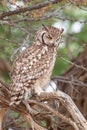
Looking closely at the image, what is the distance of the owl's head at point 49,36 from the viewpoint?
2908 millimetres

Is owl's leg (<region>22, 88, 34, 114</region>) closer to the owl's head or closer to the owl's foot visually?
the owl's foot

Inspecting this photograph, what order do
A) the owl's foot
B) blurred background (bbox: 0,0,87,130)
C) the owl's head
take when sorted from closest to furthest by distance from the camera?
the owl's foot
blurred background (bbox: 0,0,87,130)
the owl's head

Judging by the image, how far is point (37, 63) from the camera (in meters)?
2.97

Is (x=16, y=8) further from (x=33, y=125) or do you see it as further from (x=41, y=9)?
(x=33, y=125)

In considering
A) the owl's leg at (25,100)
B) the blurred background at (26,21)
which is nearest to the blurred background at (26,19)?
the blurred background at (26,21)

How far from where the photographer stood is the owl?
9.32 ft

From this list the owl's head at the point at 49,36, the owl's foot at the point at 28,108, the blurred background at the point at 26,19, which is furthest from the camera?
the owl's head at the point at 49,36

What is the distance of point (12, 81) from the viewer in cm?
282

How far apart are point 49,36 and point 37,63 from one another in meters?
0.16

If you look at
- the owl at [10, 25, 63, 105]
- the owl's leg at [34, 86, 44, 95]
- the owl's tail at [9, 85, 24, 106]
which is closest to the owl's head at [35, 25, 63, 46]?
the owl at [10, 25, 63, 105]

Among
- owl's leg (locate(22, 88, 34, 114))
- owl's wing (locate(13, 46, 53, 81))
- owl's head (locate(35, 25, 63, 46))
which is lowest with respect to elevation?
owl's leg (locate(22, 88, 34, 114))

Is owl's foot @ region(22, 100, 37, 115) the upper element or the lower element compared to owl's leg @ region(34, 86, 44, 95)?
upper

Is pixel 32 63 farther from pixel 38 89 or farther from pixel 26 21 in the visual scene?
pixel 26 21

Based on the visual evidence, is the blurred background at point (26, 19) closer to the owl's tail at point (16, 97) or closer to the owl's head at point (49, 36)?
the owl's head at point (49, 36)
